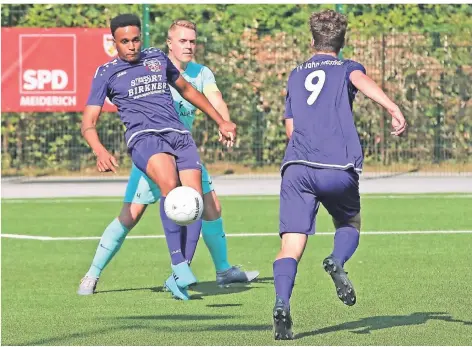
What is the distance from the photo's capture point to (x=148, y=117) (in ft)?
31.0

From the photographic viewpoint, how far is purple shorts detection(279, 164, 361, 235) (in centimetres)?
788

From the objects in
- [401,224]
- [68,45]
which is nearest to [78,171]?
[68,45]

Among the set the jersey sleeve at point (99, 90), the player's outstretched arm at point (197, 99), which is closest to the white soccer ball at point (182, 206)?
the player's outstretched arm at point (197, 99)

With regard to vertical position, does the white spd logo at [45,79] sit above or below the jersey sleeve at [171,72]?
above

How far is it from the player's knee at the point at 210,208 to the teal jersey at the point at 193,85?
554 millimetres

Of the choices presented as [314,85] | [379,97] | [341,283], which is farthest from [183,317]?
[379,97]

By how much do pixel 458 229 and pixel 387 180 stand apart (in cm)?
708

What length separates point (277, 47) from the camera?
877 inches

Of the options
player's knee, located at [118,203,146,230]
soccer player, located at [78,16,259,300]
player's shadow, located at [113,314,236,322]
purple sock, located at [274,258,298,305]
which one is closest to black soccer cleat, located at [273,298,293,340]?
purple sock, located at [274,258,298,305]

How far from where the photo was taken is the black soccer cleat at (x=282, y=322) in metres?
7.59

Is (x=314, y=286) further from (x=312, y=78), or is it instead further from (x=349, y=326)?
(x=312, y=78)

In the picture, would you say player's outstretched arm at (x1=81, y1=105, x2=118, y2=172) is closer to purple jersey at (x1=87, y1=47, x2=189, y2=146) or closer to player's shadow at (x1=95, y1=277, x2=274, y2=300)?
purple jersey at (x1=87, y1=47, x2=189, y2=146)

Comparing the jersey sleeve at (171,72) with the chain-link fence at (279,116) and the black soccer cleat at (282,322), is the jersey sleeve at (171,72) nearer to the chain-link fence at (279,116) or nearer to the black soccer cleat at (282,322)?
the black soccer cleat at (282,322)

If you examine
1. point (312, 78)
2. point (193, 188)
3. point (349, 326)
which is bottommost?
point (349, 326)
